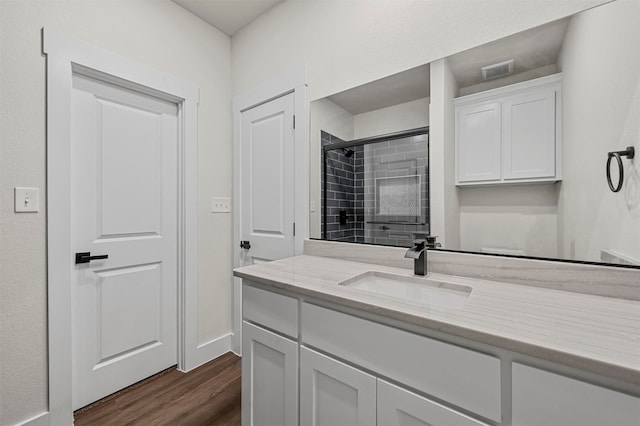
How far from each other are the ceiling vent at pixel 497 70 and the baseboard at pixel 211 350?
2392 mm

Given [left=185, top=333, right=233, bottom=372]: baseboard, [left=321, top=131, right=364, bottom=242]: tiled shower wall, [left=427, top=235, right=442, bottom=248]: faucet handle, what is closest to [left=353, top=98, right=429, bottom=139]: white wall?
[left=321, top=131, right=364, bottom=242]: tiled shower wall

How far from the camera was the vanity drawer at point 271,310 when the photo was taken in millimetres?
1056

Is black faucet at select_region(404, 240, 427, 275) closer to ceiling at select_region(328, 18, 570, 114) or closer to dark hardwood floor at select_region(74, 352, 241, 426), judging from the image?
ceiling at select_region(328, 18, 570, 114)

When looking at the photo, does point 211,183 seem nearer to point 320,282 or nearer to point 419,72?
point 320,282

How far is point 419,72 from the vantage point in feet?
4.34

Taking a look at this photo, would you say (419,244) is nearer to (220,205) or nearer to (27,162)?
(220,205)

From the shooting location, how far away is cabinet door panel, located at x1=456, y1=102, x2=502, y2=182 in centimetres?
110

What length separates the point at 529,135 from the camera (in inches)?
40.3

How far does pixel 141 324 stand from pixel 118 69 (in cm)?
160

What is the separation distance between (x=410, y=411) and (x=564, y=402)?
349 millimetres

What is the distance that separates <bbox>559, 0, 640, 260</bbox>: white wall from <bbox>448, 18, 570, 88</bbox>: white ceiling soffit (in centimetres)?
4

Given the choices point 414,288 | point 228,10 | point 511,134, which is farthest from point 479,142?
point 228,10

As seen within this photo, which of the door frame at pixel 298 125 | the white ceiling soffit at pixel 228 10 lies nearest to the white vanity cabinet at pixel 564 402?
the door frame at pixel 298 125

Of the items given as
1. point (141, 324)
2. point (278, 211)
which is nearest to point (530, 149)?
point (278, 211)
